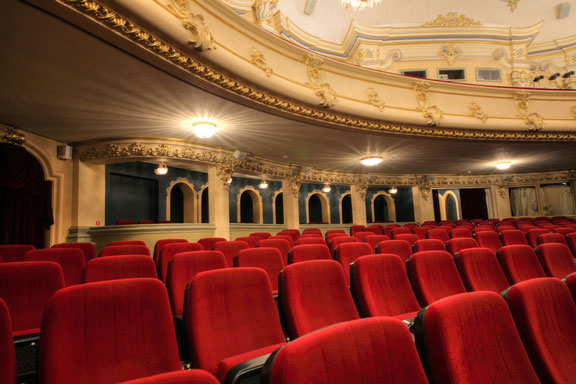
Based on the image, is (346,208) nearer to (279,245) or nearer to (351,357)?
(279,245)

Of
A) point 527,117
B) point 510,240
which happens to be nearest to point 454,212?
point 527,117

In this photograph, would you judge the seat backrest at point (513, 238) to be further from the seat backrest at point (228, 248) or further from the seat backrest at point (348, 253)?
the seat backrest at point (228, 248)

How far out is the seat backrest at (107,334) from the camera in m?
1.13

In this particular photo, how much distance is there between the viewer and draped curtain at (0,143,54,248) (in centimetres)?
537

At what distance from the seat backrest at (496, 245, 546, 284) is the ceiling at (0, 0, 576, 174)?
12.9 ft

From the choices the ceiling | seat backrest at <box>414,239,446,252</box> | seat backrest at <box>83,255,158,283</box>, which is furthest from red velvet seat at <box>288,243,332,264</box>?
the ceiling

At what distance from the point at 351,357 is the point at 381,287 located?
4.87 ft

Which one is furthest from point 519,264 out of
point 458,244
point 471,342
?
point 471,342

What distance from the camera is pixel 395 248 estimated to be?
3.49m

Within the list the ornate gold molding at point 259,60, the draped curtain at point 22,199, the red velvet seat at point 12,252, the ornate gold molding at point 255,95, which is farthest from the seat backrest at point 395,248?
the draped curtain at point 22,199

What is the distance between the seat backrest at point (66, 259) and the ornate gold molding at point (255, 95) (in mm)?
2115

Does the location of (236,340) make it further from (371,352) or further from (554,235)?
(554,235)

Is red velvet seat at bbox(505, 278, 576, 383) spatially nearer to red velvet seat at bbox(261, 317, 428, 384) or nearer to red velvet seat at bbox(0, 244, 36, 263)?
red velvet seat at bbox(261, 317, 428, 384)

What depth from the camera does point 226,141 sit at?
23.5ft
